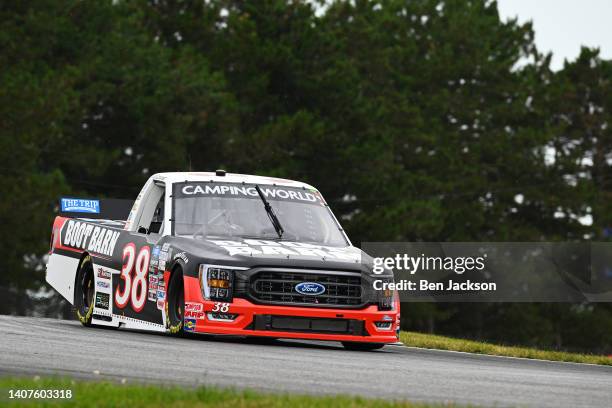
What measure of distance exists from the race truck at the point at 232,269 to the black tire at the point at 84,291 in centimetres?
2

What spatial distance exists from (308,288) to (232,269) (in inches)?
30.7

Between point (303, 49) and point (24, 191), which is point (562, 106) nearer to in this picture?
point (303, 49)

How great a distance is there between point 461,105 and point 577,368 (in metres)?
58.8

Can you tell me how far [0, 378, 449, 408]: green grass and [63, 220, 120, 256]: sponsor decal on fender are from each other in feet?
23.8

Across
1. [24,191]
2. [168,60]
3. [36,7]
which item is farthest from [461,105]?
[24,191]

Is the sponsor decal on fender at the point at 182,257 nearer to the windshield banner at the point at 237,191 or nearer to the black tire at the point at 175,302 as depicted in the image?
the black tire at the point at 175,302

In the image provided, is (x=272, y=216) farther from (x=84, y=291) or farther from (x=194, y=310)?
(x=84, y=291)

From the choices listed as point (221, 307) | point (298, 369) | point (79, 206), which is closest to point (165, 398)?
point (298, 369)

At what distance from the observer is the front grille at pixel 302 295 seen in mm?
13898

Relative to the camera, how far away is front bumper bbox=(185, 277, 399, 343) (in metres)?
13.7

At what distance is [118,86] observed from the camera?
52.2 meters

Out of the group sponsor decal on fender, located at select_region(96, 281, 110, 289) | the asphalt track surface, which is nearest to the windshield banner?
sponsor decal on fender, located at select_region(96, 281, 110, 289)

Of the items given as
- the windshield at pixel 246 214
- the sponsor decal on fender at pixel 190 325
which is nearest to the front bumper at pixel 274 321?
the sponsor decal on fender at pixel 190 325

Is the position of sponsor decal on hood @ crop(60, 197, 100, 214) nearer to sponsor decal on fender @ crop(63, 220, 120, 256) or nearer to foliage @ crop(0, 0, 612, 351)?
sponsor decal on fender @ crop(63, 220, 120, 256)
